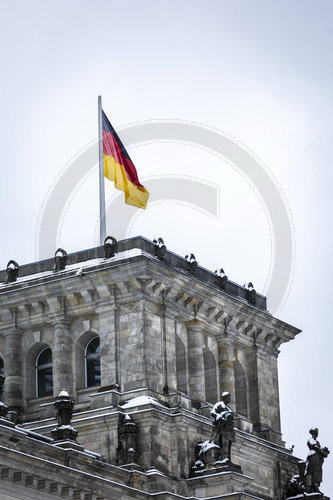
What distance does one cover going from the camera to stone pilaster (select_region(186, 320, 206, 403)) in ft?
238

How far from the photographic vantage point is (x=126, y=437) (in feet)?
224

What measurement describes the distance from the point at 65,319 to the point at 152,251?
4.49 meters

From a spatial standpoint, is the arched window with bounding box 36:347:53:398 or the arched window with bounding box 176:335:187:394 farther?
the arched window with bounding box 36:347:53:398

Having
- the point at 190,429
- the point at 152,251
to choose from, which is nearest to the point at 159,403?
the point at 190,429

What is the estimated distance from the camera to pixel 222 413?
224 ft

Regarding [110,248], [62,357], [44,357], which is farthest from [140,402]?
[110,248]

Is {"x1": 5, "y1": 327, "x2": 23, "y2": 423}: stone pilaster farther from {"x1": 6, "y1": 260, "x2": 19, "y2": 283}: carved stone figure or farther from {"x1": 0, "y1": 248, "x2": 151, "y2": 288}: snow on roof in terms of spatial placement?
{"x1": 6, "y1": 260, "x2": 19, "y2": 283}: carved stone figure

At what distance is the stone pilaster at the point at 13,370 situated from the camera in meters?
72.2

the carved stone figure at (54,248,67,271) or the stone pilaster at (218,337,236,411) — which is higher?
the carved stone figure at (54,248,67,271)

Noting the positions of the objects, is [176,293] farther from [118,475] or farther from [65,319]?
[118,475]

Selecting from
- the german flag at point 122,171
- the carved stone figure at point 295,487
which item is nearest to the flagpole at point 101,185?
the german flag at point 122,171

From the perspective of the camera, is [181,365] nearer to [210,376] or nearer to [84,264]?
[210,376]

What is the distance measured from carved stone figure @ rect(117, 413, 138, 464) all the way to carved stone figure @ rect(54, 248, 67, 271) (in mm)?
7613

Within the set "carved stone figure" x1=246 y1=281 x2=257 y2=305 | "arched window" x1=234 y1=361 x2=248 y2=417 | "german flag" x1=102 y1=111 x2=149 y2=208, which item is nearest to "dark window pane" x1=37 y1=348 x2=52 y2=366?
"german flag" x1=102 y1=111 x2=149 y2=208
